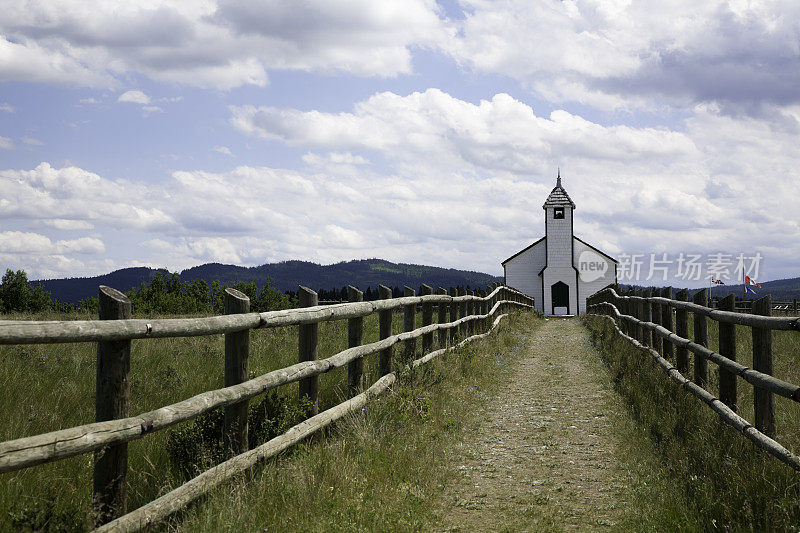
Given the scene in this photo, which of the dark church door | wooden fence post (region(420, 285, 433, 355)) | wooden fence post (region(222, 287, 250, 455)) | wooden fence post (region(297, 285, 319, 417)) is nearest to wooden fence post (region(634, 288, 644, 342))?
wooden fence post (region(420, 285, 433, 355))

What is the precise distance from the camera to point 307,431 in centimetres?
612

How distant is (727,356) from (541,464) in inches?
102

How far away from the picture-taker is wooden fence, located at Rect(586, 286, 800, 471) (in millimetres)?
5484

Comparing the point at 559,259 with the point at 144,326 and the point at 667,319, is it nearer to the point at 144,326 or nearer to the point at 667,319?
the point at 667,319

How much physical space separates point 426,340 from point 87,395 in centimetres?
541

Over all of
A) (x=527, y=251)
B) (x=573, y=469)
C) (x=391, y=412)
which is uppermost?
(x=527, y=251)

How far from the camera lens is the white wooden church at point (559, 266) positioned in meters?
55.9

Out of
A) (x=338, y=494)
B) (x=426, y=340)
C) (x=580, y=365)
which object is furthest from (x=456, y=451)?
(x=580, y=365)

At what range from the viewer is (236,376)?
17.7 feet

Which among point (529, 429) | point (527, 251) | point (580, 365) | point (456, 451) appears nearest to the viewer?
point (456, 451)

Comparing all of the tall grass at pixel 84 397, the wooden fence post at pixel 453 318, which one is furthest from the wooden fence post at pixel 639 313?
the tall grass at pixel 84 397

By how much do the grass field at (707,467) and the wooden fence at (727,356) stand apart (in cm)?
15

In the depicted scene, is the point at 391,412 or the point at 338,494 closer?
the point at 338,494

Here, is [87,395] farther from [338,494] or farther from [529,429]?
[529,429]
